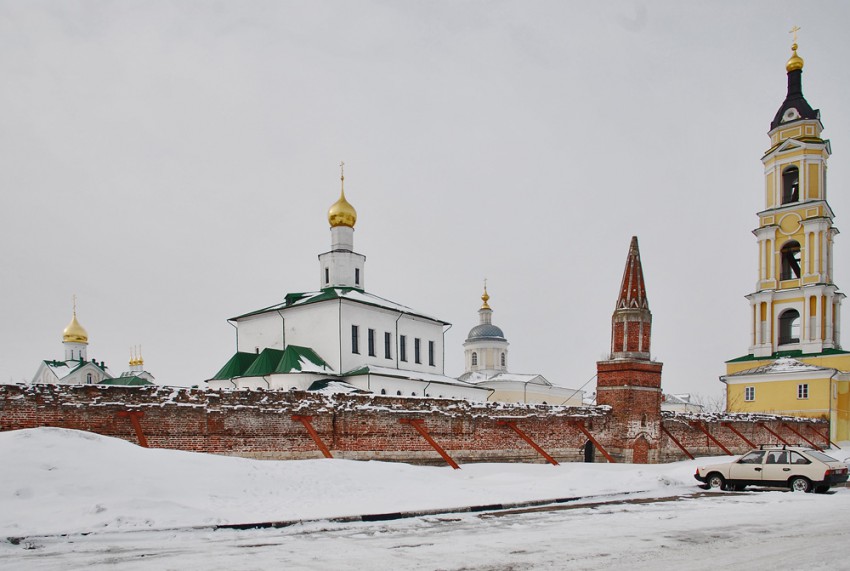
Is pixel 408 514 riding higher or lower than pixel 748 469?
higher

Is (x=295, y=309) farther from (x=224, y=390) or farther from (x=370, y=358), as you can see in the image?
(x=224, y=390)

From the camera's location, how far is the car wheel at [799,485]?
16453 mm

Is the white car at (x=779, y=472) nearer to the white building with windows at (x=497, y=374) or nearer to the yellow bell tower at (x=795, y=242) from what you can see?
the yellow bell tower at (x=795, y=242)

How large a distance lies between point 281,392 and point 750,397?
4096 cm

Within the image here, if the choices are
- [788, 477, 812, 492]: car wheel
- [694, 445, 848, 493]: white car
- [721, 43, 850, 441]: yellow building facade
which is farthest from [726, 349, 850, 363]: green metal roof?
[788, 477, 812, 492]: car wheel

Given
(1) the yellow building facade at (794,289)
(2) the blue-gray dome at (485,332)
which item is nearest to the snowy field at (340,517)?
(1) the yellow building facade at (794,289)

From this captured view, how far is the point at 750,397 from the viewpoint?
48656 mm

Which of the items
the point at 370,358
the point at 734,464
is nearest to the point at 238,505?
the point at 734,464

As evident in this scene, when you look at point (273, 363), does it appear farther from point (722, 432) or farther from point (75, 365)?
point (75, 365)

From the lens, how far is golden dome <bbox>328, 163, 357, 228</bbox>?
43.6m

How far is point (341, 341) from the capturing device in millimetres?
37125

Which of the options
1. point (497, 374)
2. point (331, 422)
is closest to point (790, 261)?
point (497, 374)

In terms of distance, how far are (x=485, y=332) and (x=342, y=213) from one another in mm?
33139

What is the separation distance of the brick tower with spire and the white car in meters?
5.67
